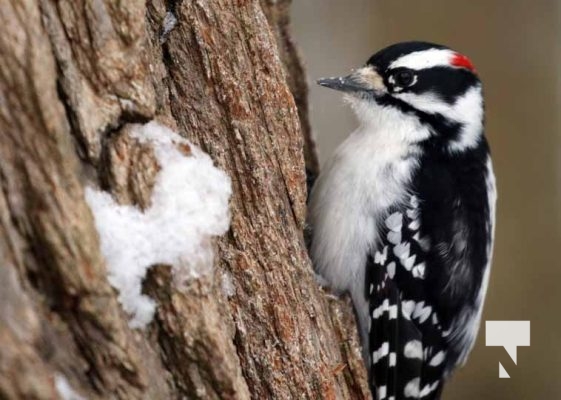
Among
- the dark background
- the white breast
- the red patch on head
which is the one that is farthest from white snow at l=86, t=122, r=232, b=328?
the dark background

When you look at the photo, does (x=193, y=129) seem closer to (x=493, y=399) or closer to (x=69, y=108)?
(x=69, y=108)

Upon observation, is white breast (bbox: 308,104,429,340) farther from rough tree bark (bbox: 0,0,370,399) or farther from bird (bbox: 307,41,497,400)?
rough tree bark (bbox: 0,0,370,399)

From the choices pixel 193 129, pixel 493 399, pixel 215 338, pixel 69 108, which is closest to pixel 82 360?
pixel 215 338

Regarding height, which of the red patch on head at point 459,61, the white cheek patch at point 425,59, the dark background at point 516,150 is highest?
the white cheek patch at point 425,59

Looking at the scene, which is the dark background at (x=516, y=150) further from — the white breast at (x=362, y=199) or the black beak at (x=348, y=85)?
the white breast at (x=362, y=199)

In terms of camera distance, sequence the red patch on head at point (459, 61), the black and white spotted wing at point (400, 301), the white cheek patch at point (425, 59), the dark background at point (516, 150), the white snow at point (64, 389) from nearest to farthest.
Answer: the white snow at point (64, 389)
the black and white spotted wing at point (400, 301)
the white cheek patch at point (425, 59)
the red patch on head at point (459, 61)
the dark background at point (516, 150)

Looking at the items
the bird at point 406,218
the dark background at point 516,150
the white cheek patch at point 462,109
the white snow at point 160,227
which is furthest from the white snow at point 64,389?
the dark background at point 516,150

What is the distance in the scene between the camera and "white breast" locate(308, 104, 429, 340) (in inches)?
153

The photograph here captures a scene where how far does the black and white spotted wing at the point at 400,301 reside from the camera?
3.85m

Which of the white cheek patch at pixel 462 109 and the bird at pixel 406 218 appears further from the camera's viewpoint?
the white cheek patch at pixel 462 109

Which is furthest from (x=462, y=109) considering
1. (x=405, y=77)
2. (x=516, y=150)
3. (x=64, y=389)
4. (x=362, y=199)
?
(x=516, y=150)

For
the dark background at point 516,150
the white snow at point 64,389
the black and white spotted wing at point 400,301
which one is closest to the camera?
the white snow at point 64,389

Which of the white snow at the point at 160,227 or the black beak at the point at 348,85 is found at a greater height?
the black beak at the point at 348,85

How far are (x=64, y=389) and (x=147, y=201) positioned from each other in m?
0.54
